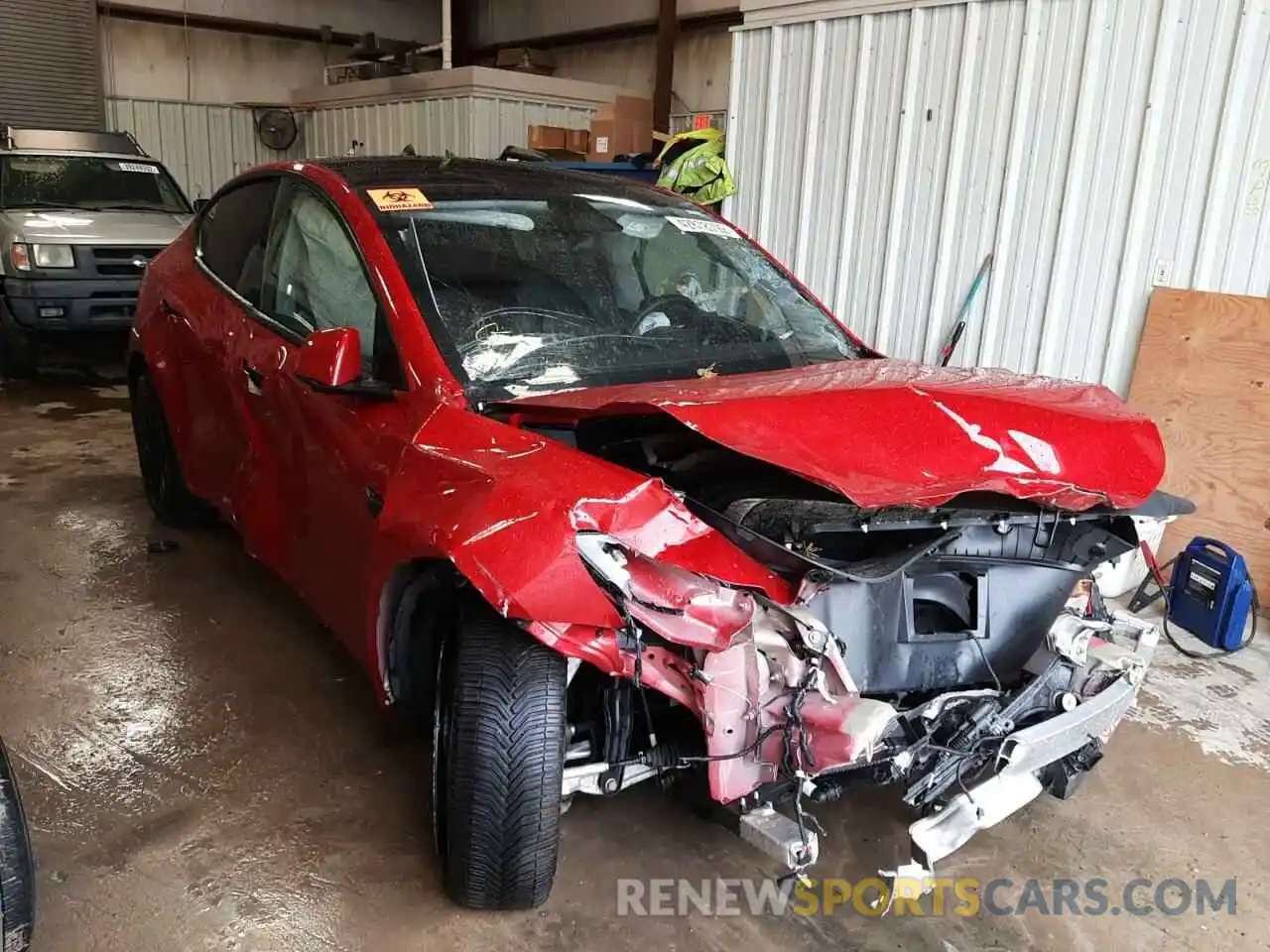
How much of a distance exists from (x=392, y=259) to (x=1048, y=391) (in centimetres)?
157

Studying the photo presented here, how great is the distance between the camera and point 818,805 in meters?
2.43

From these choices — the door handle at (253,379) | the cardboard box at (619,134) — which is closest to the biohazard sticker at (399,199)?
the door handle at (253,379)

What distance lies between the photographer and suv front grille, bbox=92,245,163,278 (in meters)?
6.77

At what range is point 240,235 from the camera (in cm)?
319

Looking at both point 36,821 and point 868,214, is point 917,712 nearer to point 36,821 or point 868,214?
point 36,821

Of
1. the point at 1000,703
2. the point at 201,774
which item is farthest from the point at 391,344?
the point at 1000,703

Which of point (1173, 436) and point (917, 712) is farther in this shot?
point (1173, 436)

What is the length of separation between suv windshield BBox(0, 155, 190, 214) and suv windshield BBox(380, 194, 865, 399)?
6.04 m

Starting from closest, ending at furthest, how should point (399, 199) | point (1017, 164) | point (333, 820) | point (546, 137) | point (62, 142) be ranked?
point (333, 820), point (399, 199), point (1017, 164), point (546, 137), point (62, 142)

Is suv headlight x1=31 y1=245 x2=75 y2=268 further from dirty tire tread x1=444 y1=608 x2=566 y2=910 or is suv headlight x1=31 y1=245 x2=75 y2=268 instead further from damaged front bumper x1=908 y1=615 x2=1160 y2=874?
damaged front bumper x1=908 y1=615 x2=1160 y2=874

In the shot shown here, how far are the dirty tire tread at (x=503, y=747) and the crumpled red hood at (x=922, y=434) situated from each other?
513 millimetres

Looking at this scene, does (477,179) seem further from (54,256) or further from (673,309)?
(54,256)

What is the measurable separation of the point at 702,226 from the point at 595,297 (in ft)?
2.13

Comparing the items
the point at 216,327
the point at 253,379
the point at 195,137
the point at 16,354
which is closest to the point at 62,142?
the point at 16,354
